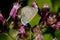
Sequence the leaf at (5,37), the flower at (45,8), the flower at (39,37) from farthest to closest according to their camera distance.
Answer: the flower at (45,8), the flower at (39,37), the leaf at (5,37)

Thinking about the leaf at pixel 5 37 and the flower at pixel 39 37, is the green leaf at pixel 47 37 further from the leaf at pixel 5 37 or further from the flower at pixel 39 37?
the leaf at pixel 5 37

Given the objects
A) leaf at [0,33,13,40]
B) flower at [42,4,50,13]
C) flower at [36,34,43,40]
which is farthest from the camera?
flower at [42,4,50,13]

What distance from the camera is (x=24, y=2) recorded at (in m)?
1.76

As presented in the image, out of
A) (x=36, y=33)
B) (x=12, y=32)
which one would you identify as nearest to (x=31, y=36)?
(x=36, y=33)

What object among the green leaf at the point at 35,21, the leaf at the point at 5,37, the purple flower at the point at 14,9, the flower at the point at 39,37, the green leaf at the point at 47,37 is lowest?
the leaf at the point at 5,37

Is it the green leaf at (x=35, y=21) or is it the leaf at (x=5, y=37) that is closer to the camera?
the leaf at (x=5, y=37)

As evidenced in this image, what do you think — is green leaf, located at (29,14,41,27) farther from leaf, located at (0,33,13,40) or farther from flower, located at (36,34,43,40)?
A: leaf, located at (0,33,13,40)

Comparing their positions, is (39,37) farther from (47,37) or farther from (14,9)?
(14,9)

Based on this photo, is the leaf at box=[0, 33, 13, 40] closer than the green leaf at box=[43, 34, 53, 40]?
Yes

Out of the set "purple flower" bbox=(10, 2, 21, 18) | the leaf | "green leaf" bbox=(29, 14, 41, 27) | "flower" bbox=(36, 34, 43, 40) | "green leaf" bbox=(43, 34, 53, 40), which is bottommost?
the leaf

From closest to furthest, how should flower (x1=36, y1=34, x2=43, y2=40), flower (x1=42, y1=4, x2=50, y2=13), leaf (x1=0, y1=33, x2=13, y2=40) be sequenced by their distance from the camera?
leaf (x1=0, y1=33, x2=13, y2=40) → flower (x1=36, y1=34, x2=43, y2=40) → flower (x1=42, y1=4, x2=50, y2=13)

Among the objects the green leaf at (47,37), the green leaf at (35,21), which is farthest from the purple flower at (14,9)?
the green leaf at (47,37)

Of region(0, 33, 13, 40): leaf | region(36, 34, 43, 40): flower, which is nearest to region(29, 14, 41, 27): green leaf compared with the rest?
region(36, 34, 43, 40): flower

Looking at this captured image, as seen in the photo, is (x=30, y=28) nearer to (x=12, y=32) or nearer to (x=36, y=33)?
(x=36, y=33)
